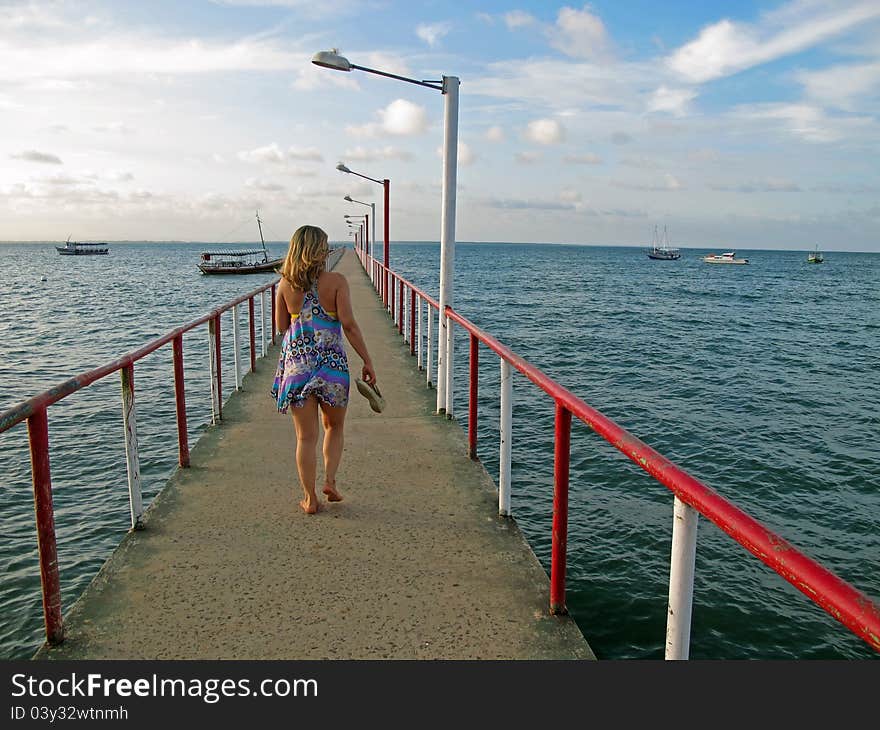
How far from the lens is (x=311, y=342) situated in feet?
13.4

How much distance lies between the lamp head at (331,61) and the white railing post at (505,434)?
18.2ft

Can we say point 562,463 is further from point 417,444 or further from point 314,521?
point 417,444

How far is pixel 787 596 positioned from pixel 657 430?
6.20m

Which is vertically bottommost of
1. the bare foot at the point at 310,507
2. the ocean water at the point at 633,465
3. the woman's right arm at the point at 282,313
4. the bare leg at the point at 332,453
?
the ocean water at the point at 633,465

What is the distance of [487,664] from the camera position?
8.62 feet

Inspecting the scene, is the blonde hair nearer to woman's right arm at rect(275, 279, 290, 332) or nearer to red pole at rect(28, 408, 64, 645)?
woman's right arm at rect(275, 279, 290, 332)

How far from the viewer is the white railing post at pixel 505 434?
4113 millimetres

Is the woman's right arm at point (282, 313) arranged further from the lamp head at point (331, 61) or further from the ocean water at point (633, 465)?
the lamp head at point (331, 61)

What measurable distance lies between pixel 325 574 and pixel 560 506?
1202 mm

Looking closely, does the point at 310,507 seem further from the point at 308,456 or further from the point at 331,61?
the point at 331,61

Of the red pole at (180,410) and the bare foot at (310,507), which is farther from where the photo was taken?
the red pole at (180,410)

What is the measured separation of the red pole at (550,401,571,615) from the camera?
3.12 meters

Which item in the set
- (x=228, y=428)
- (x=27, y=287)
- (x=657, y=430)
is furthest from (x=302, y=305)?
(x=27, y=287)

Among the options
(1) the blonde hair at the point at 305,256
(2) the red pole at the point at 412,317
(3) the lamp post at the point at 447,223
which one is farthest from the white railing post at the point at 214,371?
(2) the red pole at the point at 412,317
